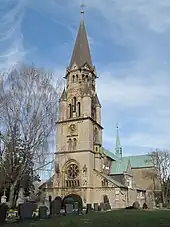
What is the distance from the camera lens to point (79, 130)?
51.2 meters

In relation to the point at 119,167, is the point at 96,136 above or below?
above

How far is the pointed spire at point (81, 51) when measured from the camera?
56.9 metres

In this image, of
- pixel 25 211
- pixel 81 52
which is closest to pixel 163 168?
pixel 81 52

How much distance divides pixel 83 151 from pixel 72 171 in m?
3.94

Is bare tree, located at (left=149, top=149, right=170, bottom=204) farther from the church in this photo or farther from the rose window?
the rose window

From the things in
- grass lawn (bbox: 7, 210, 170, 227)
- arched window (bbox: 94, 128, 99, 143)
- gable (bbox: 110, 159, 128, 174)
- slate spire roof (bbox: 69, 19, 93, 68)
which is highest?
slate spire roof (bbox: 69, 19, 93, 68)

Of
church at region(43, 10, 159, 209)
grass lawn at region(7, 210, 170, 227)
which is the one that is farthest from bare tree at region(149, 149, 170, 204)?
grass lawn at region(7, 210, 170, 227)

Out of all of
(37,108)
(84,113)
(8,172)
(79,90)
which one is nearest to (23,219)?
(8,172)

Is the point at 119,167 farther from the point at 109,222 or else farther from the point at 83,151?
the point at 109,222

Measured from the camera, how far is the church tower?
159ft

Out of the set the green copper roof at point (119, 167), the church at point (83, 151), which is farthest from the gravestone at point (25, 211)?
the green copper roof at point (119, 167)

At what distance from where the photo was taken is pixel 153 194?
6762 centimetres

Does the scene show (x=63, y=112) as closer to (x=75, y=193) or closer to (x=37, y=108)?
(x=75, y=193)

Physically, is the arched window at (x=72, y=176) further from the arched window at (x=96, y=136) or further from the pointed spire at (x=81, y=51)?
the pointed spire at (x=81, y=51)
